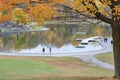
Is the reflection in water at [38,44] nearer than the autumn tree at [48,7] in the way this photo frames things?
No

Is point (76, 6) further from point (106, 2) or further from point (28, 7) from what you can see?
point (28, 7)

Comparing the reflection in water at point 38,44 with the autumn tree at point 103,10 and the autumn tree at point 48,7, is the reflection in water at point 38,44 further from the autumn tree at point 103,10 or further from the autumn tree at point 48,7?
the autumn tree at point 48,7

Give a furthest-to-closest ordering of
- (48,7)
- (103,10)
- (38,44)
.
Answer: (38,44)
(103,10)
(48,7)

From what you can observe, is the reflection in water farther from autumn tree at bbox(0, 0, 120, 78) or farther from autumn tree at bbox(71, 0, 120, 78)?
autumn tree at bbox(0, 0, 120, 78)

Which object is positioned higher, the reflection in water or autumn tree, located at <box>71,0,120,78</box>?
autumn tree, located at <box>71,0,120,78</box>

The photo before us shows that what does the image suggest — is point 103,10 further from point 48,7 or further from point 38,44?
point 38,44

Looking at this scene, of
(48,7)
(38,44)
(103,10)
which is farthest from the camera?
(38,44)

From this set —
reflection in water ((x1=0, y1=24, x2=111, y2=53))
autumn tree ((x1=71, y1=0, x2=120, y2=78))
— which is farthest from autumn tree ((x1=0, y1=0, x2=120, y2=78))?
reflection in water ((x1=0, y1=24, x2=111, y2=53))

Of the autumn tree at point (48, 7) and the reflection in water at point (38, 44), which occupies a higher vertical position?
the autumn tree at point (48, 7)

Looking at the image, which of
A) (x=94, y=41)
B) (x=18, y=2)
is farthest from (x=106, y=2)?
(x=94, y=41)

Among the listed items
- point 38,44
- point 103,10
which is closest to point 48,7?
point 103,10

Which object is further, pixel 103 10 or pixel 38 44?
pixel 38 44

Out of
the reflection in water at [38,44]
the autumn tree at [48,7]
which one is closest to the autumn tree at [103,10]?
the autumn tree at [48,7]

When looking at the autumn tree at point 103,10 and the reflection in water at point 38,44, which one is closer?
the autumn tree at point 103,10
